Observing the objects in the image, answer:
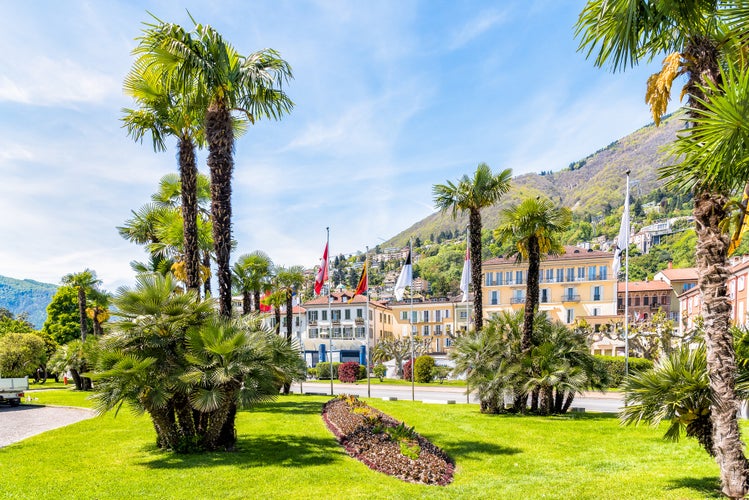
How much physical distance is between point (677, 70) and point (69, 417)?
25.1 m

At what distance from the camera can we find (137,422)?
717 inches

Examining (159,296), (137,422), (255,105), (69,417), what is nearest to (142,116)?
(255,105)

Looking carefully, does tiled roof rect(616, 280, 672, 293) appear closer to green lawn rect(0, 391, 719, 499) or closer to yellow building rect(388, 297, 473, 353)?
yellow building rect(388, 297, 473, 353)

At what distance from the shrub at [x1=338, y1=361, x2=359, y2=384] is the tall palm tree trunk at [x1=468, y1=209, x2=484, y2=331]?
26.0 metres

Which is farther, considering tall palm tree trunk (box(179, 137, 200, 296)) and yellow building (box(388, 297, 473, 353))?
yellow building (box(388, 297, 473, 353))

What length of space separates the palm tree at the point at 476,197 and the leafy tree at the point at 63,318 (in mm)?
59242

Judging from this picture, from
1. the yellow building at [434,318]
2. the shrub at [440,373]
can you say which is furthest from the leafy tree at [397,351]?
the yellow building at [434,318]

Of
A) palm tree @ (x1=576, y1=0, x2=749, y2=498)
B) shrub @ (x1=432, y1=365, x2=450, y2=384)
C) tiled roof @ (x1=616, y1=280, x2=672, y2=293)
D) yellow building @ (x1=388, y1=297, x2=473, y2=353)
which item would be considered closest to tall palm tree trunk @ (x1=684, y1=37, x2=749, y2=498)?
palm tree @ (x1=576, y1=0, x2=749, y2=498)

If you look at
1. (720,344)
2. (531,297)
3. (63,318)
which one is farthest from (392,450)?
(63,318)

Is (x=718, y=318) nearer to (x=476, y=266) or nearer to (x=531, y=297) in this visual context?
(x=531, y=297)

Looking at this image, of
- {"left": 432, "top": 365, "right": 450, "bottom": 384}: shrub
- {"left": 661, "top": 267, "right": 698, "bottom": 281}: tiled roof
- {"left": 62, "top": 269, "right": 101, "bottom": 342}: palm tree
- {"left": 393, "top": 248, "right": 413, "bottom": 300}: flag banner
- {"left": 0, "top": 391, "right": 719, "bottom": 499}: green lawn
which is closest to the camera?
{"left": 0, "top": 391, "right": 719, "bottom": 499}: green lawn

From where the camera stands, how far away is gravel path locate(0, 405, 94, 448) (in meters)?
17.0

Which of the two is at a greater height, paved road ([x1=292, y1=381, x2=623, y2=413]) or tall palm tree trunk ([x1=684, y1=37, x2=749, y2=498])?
tall palm tree trunk ([x1=684, y1=37, x2=749, y2=498])

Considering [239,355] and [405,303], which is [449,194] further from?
[405,303]
